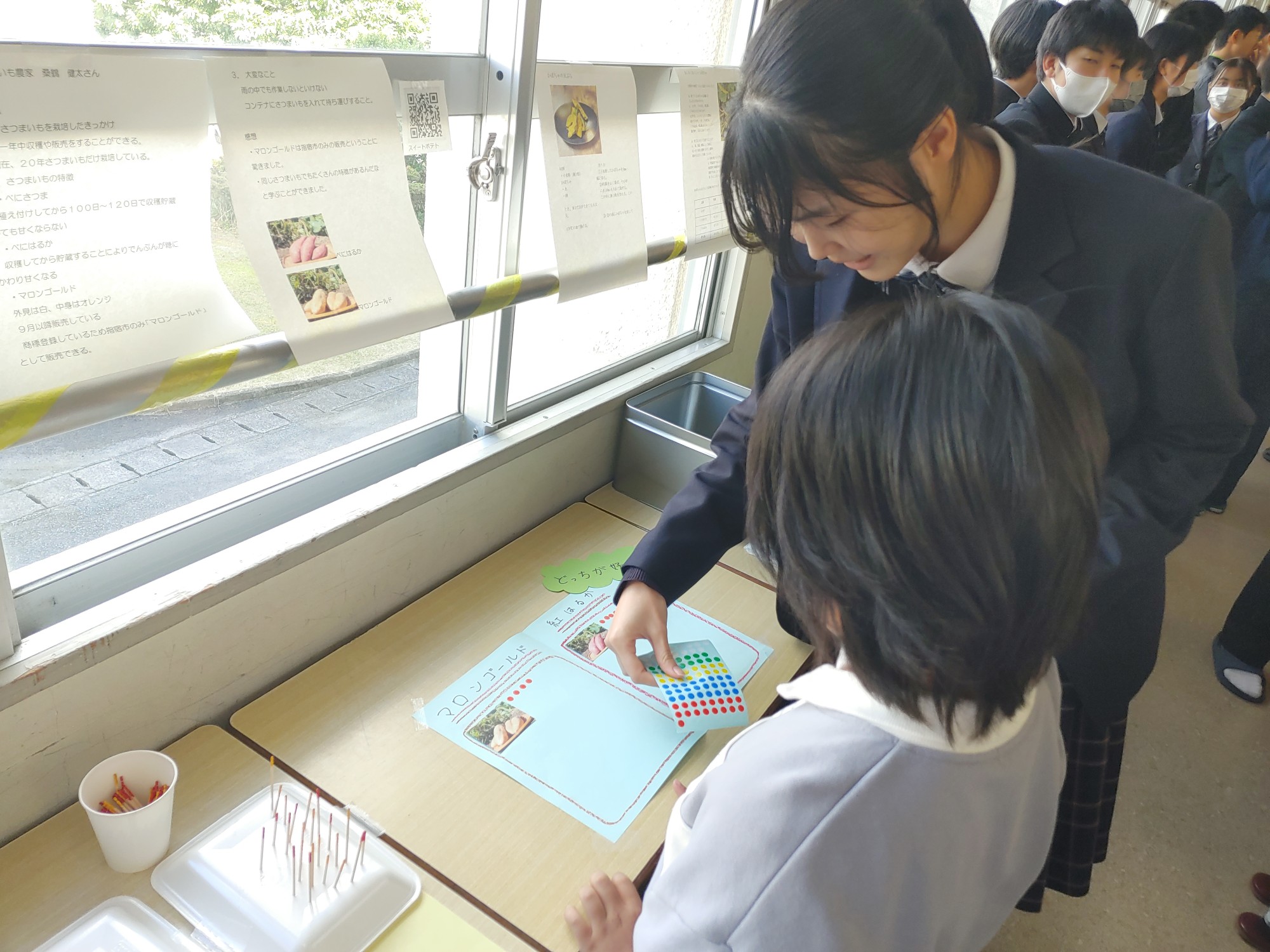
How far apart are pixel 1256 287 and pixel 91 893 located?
3.28m

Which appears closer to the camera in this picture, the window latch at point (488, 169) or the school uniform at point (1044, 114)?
the window latch at point (488, 169)

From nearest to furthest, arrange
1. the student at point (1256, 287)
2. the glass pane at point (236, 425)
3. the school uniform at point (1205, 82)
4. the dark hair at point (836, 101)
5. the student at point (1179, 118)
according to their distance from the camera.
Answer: the dark hair at point (836, 101) < the glass pane at point (236, 425) < the student at point (1256, 287) < the student at point (1179, 118) < the school uniform at point (1205, 82)

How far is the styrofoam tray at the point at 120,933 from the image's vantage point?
0.77 meters

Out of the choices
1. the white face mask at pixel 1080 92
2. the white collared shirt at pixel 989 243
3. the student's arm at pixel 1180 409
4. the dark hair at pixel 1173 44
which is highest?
the dark hair at pixel 1173 44

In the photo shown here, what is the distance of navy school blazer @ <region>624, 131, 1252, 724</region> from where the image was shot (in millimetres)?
836

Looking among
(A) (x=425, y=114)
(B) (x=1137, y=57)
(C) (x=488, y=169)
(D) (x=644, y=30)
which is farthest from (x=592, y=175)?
(B) (x=1137, y=57)

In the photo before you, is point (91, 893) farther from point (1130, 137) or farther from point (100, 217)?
point (1130, 137)

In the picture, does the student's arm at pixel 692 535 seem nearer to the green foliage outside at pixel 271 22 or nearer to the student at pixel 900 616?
the student at pixel 900 616

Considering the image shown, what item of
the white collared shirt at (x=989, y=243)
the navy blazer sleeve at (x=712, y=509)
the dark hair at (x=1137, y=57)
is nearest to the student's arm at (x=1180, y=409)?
the white collared shirt at (x=989, y=243)

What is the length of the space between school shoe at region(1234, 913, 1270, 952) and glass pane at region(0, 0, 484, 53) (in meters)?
2.08

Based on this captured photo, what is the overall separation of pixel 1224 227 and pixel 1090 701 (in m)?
0.58

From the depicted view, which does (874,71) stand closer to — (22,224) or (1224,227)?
(1224,227)

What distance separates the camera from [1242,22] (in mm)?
3568

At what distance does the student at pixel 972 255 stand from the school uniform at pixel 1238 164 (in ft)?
7.55
